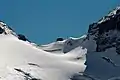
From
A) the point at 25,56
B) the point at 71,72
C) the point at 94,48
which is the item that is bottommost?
the point at 71,72

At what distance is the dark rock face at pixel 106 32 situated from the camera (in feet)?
374

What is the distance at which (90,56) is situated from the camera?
109312 mm

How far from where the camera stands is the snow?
79938 millimetres

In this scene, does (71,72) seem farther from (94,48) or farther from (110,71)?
(94,48)

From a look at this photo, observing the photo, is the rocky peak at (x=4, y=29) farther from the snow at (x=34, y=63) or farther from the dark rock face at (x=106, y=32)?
the dark rock face at (x=106, y=32)

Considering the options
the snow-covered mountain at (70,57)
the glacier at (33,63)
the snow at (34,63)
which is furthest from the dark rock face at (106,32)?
the snow at (34,63)

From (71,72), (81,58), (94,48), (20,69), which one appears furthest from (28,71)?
(94,48)

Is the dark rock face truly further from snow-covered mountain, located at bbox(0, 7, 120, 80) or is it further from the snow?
the snow

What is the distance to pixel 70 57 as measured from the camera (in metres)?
109

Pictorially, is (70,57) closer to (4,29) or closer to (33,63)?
(33,63)

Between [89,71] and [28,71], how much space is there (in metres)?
18.2

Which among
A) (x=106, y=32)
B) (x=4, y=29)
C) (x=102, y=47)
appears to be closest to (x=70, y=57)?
(x=102, y=47)

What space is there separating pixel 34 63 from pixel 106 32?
33975 mm

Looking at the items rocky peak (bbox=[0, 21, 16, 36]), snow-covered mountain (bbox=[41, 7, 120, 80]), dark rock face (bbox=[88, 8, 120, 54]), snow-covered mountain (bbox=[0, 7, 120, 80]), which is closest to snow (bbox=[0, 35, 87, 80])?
snow-covered mountain (bbox=[0, 7, 120, 80])
